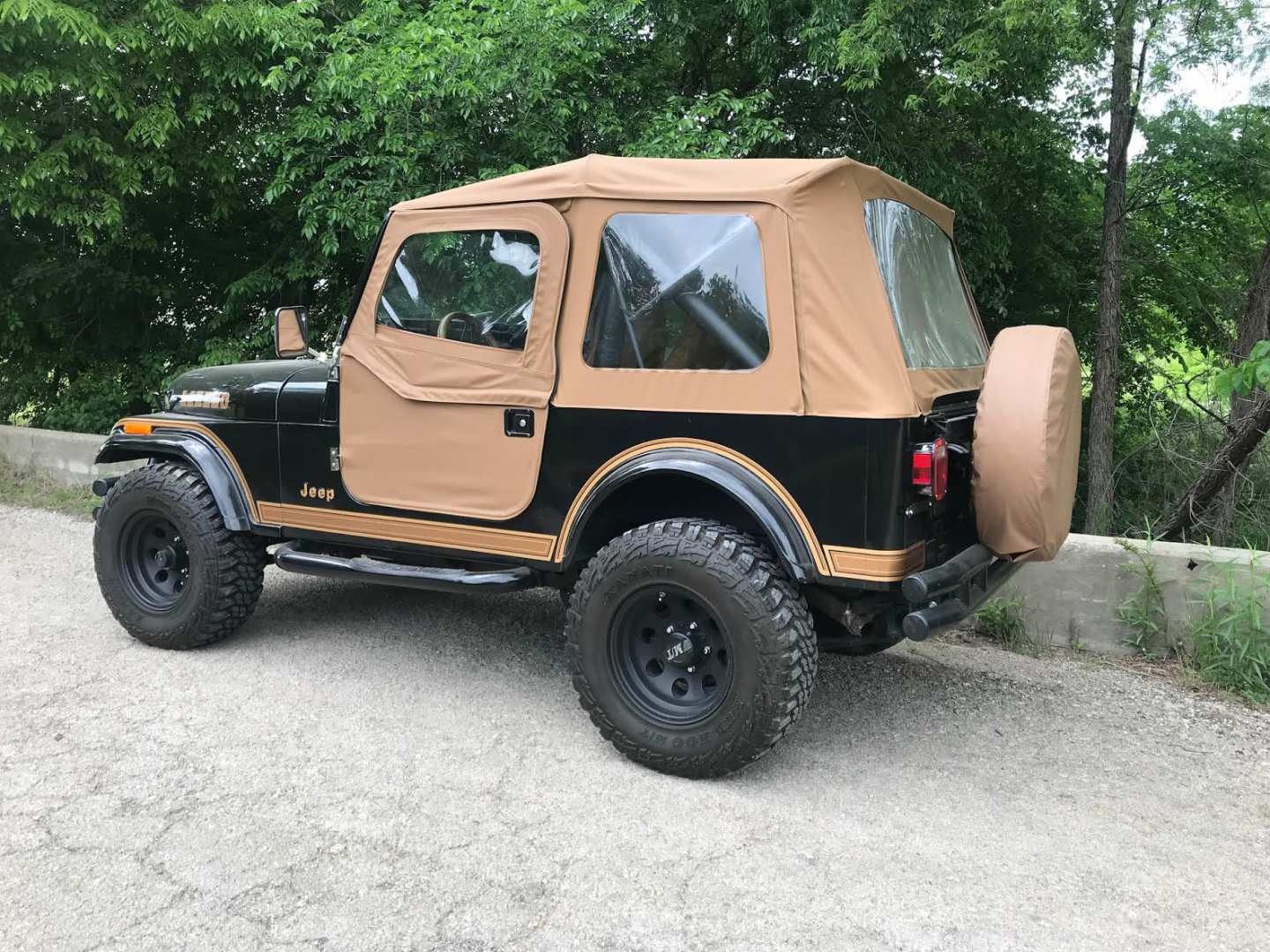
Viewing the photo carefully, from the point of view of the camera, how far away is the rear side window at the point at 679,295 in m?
3.54

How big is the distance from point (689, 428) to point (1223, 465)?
5.18 metres

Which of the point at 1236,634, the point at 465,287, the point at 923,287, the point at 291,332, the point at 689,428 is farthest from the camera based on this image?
the point at 291,332

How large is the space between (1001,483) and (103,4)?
737 cm

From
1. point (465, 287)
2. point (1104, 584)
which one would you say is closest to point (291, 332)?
point (465, 287)

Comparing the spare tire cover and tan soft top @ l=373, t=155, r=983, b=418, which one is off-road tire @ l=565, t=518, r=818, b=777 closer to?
tan soft top @ l=373, t=155, r=983, b=418

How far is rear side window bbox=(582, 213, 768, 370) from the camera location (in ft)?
11.6

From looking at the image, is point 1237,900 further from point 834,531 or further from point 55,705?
point 55,705

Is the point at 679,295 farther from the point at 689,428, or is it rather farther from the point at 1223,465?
the point at 1223,465

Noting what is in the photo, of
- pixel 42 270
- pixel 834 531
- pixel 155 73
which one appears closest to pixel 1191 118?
pixel 834 531

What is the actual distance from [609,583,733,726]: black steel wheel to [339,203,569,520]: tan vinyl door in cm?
68

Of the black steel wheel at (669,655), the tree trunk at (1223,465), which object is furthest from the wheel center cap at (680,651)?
the tree trunk at (1223,465)

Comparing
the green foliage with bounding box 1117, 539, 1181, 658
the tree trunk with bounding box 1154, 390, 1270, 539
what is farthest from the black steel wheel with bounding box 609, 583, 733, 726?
the tree trunk with bounding box 1154, 390, 1270, 539

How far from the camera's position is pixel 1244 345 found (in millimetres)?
7770

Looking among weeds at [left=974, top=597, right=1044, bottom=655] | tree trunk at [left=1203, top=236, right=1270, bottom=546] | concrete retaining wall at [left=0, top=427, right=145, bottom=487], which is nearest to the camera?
weeds at [left=974, top=597, right=1044, bottom=655]
